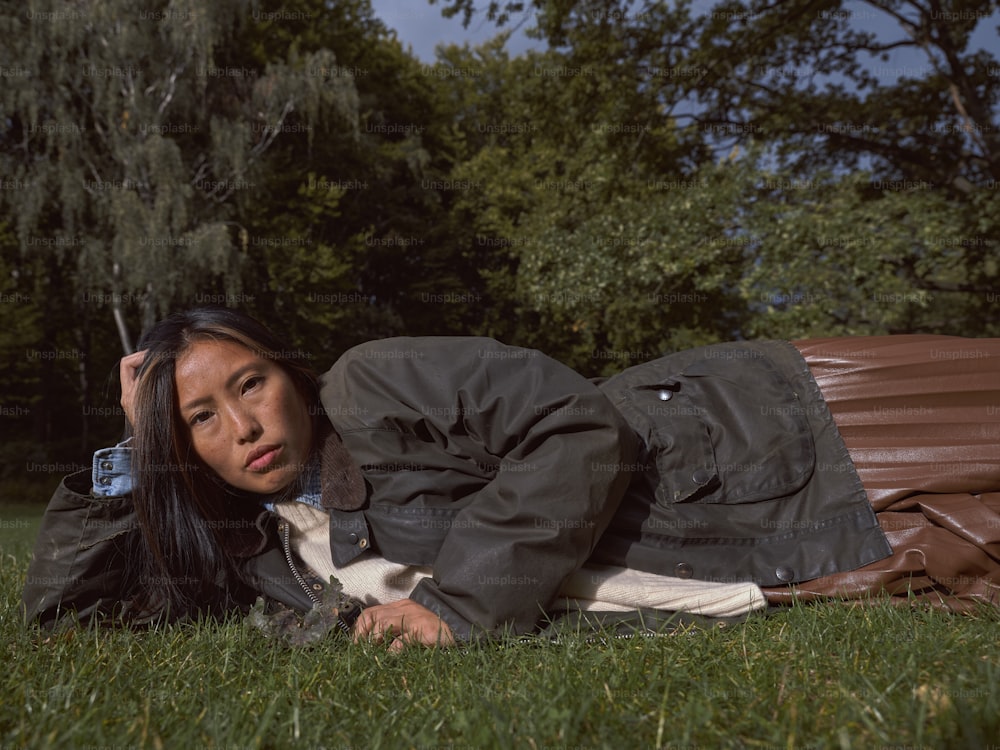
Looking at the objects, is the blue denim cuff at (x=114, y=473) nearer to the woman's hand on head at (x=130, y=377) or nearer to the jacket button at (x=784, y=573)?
the woman's hand on head at (x=130, y=377)

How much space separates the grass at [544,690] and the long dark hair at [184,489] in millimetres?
398

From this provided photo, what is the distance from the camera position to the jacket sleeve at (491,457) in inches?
103

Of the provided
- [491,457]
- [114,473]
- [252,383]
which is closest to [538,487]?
[491,457]

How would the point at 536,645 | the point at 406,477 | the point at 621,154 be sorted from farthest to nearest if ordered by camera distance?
1. the point at 621,154
2. the point at 406,477
3. the point at 536,645

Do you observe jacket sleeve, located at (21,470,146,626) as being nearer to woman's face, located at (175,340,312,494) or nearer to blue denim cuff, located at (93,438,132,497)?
blue denim cuff, located at (93,438,132,497)

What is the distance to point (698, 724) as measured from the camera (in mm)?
1751

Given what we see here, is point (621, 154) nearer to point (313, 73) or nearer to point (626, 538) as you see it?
point (313, 73)

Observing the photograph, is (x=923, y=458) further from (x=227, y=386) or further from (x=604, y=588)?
(x=227, y=386)

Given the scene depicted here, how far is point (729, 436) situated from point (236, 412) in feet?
6.26

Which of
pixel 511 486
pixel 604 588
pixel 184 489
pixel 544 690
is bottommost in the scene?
pixel 604 588

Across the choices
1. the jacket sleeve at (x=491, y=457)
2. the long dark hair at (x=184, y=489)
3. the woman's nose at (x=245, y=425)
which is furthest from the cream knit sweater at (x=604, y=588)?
the woman's nose at (x=245, y=425)

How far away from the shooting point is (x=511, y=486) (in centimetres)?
267

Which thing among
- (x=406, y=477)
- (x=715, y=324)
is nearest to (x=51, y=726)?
(x=406, y=477)

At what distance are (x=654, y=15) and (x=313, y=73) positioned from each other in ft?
30.3
